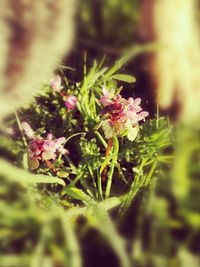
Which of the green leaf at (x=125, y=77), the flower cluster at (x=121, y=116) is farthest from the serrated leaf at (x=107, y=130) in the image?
the green leaf at (x=125, y=77)

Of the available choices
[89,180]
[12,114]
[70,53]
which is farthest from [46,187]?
[70,53]

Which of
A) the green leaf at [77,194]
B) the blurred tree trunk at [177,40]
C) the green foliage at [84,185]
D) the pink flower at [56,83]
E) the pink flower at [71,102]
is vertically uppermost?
the blurred tree trunk at [177,40]

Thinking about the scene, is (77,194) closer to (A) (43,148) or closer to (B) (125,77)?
(A) (43,148)

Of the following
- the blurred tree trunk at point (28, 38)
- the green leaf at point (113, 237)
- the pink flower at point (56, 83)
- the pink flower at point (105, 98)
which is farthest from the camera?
the pink flower at point (56, 83)

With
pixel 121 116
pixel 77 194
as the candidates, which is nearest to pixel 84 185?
pixel 77 194

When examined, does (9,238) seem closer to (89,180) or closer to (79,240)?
(79,240)

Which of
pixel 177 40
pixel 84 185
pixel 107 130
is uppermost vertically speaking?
pixel 177 40

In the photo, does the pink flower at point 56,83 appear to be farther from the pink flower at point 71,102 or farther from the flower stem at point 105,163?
the flower stem at point 105,163
